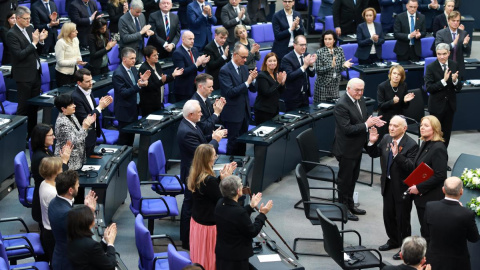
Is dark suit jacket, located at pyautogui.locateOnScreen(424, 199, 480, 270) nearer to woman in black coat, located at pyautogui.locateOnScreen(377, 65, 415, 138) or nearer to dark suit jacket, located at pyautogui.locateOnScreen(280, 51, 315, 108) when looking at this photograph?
woman in black coat, located at pyautogui.locateOnScreen(377, 65, 415, 138)

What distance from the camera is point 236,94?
412 inches

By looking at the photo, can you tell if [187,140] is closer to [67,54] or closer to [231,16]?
[67,54]

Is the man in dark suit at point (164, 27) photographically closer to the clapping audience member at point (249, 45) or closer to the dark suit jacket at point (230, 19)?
the dark suit jacket at point (230, 19)

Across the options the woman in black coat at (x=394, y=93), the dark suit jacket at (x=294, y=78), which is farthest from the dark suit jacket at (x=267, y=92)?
the woman in black coat at (x=394, y=93)

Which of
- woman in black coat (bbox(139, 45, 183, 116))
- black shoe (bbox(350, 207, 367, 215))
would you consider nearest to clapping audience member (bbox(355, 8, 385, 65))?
woman in black coat (bbox(139, 45, 183, 116))

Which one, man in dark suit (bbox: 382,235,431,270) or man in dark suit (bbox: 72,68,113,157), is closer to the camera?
man in dark suit (bbox: 382,235,431,270)

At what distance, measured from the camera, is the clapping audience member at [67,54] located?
11.5 m

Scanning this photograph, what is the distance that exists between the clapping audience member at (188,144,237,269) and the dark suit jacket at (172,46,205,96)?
14.5 ft

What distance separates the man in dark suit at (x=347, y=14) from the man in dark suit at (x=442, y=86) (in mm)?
3656

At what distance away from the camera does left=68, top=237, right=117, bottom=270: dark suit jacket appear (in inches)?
241

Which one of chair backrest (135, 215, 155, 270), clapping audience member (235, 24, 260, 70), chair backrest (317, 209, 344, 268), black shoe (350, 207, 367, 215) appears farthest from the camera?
clapping audience member (235, 24, 260, 70)

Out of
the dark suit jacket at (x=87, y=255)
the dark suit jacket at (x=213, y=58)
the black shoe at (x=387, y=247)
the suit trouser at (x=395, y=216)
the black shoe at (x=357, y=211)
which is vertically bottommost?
the black shoe at (x=387, y=247)

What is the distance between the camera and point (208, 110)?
9.64 metres

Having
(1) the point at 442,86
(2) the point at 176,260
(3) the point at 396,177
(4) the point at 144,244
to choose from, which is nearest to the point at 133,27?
(1) the point at 442,86
